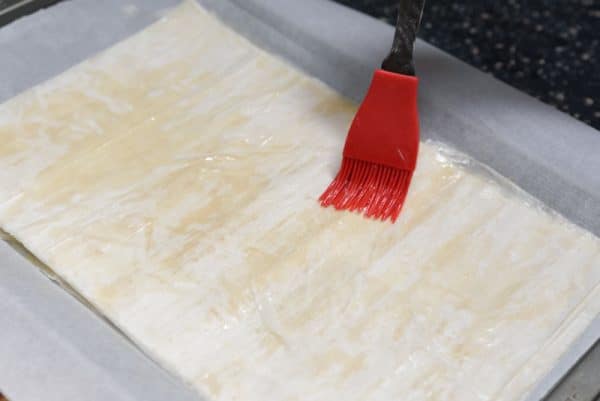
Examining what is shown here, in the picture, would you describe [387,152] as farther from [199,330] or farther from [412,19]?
[199,330]

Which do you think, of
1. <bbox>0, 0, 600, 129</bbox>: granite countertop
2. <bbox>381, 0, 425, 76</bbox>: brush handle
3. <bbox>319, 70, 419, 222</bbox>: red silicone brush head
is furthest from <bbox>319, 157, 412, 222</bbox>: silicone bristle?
<bbox>0, 0, 600, 129</bbox>: granite countertop

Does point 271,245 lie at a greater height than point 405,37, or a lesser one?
lesser

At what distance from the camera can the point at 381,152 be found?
77 centimetres

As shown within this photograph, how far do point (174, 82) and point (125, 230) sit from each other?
0.25 metres

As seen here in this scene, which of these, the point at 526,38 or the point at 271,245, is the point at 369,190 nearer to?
the point at 271,245

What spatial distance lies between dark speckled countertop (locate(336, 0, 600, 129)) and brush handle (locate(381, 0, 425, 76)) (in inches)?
11.8

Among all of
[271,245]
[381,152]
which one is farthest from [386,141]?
[271,245]

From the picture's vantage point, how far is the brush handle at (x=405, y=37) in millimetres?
701

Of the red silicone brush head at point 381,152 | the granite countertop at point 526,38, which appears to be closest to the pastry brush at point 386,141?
the red silicone brush head at point 381,152

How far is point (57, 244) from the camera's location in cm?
73

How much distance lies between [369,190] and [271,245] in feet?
0.43

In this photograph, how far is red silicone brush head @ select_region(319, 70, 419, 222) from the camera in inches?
29.1

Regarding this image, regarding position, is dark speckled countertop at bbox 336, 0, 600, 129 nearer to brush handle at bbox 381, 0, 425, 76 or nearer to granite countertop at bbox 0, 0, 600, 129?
granite countertop at bbox 0, 0, 600, 129

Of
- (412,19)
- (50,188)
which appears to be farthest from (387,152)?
(50,188)
